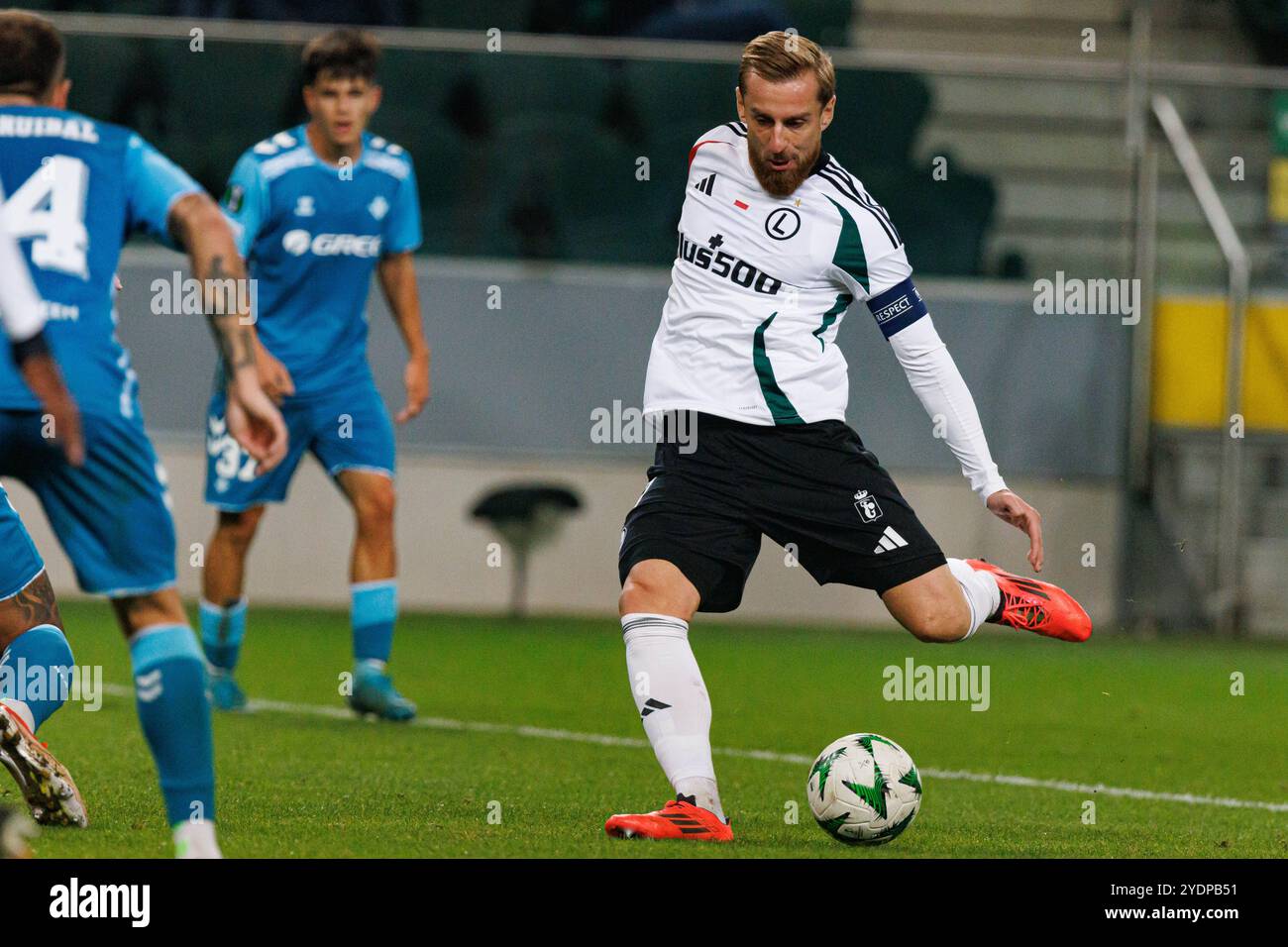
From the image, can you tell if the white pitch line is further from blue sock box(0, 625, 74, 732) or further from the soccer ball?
blue sock box(0, 625, 74, 732)

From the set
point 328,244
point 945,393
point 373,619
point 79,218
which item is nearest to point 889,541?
point 945,393

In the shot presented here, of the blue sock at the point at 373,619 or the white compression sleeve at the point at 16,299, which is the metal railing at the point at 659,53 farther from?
the white compression sleeve at the point at 16,299

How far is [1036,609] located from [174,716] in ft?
9.10

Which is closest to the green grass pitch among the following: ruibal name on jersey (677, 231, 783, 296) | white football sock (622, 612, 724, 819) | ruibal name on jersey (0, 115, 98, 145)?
white football sock (622, 612, 724, 819)

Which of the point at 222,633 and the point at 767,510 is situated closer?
the point at 767,510

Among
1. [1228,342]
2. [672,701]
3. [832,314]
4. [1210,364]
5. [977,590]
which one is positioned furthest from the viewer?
[1210,364]

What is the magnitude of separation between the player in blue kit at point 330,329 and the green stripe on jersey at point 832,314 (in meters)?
2.95

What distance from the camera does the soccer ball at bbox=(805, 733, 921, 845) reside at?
5059mm

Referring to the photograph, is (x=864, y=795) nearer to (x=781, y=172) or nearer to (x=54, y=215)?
(x=781, y=172)

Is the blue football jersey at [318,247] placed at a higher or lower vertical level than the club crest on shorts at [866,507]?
higher

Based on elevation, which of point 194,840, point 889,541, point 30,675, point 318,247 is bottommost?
point 194,840

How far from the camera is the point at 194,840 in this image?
395 cm

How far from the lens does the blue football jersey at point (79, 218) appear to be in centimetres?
396

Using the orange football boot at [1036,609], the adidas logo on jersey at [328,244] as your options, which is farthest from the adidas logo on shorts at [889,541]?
the adidas logo on jersey at [328,244]
